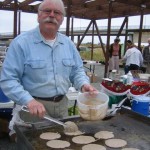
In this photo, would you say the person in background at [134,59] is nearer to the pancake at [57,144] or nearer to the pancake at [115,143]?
the pancake at [115,143]

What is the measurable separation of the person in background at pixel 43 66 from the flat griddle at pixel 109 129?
0.17m

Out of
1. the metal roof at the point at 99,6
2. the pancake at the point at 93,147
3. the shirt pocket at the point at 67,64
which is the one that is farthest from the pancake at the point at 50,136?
the metal roof at the point at 99,6

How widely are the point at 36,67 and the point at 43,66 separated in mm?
54

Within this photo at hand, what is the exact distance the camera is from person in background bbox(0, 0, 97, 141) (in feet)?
5.30

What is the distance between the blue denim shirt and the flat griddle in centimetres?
24

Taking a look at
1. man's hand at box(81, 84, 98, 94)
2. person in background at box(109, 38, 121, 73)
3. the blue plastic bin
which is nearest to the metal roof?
person in background at box(109, 38, 121, 73)

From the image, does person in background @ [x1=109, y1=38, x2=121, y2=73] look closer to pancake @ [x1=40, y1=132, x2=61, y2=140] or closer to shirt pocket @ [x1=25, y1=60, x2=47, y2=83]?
shirt pocket @ [x1=25, y1=60, x2=47, y2=83]

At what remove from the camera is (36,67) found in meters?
1.70

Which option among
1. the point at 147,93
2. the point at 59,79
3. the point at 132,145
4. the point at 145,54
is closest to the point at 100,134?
the point at 132,145

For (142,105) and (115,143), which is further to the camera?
(142,105)

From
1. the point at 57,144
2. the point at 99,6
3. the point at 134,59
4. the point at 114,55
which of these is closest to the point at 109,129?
the point at 57,144

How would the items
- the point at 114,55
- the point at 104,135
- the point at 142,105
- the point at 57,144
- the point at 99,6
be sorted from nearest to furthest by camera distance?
1. the point at 57,144
2. the point at 104,135
3. the point at 142,105
4. the point at 99,6
5. the point at 114,55

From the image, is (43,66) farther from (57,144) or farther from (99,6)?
(99,6)

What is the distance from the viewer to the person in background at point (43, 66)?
1.62 meters
